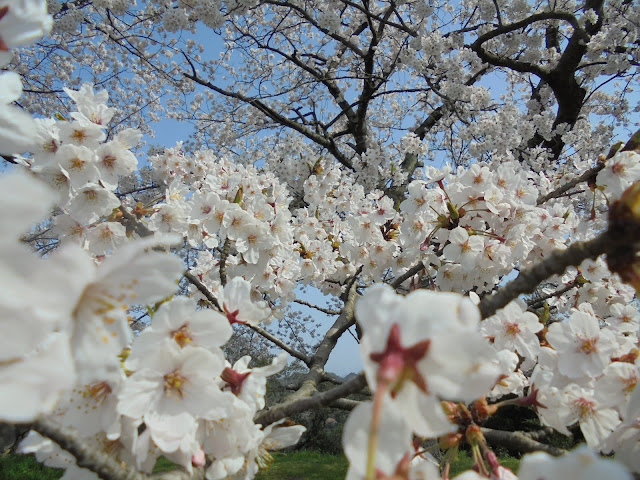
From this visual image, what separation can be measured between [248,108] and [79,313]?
8488 mm

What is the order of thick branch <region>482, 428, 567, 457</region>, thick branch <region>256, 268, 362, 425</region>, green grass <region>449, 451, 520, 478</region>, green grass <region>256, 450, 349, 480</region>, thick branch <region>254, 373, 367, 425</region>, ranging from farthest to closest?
green grass <region>256, 450, 349, 480</region>
green grass <region>449, 451, 520, 478</region>
thick branch <region>256, 268, 362, 425</region>
thick branch <region>482, 428, 567, 457</region>
thick branch <region>254, 373, 367, 425</region>

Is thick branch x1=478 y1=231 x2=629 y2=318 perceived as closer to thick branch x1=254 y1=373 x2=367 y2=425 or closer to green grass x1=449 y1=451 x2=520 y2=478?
thick branch x1=254 y1=373 x2=367 y2=425

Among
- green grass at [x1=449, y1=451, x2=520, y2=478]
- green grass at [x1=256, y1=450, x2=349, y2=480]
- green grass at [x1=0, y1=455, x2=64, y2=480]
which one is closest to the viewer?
green grass at [x1=449, y1=451, x2=520, y2=478]

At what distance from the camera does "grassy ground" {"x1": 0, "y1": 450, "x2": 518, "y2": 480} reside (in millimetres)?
5129

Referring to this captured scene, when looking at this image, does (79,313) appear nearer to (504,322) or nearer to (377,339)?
(377,339)

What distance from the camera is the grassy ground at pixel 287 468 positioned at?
5129mm

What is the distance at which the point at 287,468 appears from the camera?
21.9ft

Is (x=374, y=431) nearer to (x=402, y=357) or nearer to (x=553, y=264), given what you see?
(x=402, y=357)

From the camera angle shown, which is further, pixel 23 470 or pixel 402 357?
pixel 23 470

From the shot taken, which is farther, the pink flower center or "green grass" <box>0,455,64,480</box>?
"green grass" <box>0,455,64,480</box>

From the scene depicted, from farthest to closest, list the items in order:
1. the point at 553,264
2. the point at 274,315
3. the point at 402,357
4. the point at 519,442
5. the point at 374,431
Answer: the point at 274,315
the point at 519,442
the point at 553,264
the point at 402,357
the point at 374,431

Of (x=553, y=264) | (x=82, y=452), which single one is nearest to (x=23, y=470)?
(x=82, y=452)

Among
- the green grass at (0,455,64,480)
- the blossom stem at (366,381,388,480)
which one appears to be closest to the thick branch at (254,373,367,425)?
the blossom stem at (366,381,388,480)

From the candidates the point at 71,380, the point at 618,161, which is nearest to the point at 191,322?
the point at 71,380
